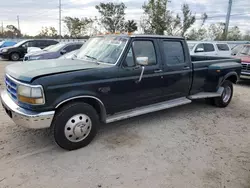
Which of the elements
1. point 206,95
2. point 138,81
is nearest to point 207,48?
point 206,95

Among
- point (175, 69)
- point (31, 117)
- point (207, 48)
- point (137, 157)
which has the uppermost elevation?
point (207, 48)

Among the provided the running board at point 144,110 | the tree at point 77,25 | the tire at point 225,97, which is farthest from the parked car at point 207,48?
the tree at point 77,25

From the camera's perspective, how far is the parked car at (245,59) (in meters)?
9.48

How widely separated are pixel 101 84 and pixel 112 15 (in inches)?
1267

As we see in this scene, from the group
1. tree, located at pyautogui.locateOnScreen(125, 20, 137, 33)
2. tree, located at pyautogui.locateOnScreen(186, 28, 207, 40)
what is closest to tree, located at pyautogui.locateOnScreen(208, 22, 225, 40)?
tree, located at pyautogui.locateOnScreen(186, 28, 207, 40)

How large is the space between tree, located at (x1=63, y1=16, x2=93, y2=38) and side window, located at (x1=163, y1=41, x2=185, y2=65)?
1329 inches

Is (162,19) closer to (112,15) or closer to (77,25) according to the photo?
(112,15)

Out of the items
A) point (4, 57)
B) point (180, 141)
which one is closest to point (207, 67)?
point (180, 141)

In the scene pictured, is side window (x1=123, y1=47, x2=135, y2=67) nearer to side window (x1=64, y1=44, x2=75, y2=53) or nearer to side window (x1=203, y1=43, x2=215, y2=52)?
side window (x1=64, y1=44, x2=75, y2=53)

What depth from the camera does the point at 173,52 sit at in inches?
190

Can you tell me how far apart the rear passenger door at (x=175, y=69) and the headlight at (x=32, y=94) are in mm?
2527

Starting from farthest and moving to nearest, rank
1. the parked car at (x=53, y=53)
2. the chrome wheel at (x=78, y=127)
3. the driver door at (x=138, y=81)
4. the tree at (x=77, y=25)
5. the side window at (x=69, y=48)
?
the tree at (x=77, y=25), the side window at (x=69, y=48), the parked car at (x=53, y=53), the driver door at (x=138, y=81), the chrome wheel at (x=78, y=127)

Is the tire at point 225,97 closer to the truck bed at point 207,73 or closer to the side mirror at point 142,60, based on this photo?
the truck bed at point 207,73

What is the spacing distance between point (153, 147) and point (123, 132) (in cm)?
78
